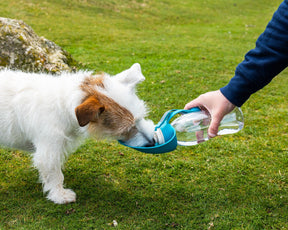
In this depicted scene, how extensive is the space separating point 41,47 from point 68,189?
4933mm

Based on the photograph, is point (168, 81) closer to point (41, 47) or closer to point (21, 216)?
point (41, 47)

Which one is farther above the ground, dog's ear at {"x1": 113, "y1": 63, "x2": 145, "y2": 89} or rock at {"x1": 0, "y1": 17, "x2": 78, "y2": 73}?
dog's ear at {"x1": 113, "y1": 63, "x2": 145, "y2": 89}

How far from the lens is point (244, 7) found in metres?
26.8

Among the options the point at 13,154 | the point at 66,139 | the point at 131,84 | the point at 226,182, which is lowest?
the point at 13,154

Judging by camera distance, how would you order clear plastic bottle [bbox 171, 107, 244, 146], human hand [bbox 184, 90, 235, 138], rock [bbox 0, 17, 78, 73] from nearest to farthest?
1. human hand [bbox 184, 90, 235, 138]
2. clear plastic bottle [bbox 171, 107, 244, 146]
3. rock [bbox 0, 17, 78, 73]

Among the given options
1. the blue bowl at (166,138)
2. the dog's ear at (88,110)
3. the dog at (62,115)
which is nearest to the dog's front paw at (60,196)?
the dog at (62,115)

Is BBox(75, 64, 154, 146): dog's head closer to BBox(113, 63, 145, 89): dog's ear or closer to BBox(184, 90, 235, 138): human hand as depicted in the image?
BBox(113, 63, 145, 89): dog's ear

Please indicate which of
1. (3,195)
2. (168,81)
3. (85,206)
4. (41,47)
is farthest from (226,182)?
(41,47)


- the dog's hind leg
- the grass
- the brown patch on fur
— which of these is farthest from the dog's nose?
the dog's hind leg

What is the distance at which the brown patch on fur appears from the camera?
121 inches

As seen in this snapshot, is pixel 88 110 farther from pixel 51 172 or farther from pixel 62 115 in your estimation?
pixel 51 172

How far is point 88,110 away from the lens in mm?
2824

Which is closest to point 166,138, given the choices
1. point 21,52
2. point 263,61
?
point 263,61

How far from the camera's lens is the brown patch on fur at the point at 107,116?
3086 millimetres
